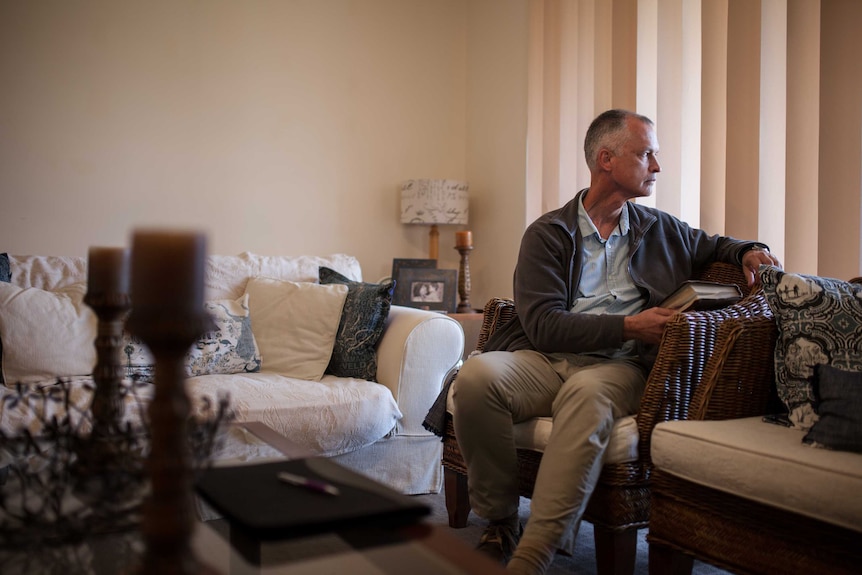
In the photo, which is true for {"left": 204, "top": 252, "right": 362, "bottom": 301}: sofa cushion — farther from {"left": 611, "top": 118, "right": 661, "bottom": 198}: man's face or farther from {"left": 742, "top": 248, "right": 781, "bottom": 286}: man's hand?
{"left": 742, "top": 248, "right": 781, "bottom": 286}: man's hand

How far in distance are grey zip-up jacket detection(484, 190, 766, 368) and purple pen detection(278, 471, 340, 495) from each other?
97cm

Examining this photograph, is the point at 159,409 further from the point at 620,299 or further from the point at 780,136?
the point at 780,136

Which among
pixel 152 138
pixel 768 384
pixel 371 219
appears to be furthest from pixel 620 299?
pixel 152 138

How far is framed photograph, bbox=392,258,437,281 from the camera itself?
366cm

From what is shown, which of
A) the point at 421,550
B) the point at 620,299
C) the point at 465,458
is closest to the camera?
the point at 421,550

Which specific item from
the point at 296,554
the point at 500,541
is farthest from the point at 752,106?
the point at 296,554

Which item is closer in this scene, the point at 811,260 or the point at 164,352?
the point at 164,352

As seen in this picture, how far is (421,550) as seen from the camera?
1.00 meters

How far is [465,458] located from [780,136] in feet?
4.72

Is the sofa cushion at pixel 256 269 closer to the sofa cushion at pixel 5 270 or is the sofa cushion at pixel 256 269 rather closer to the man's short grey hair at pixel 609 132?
the sofa cushion at pixel 5 270

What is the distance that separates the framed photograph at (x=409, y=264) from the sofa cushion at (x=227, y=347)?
99cm

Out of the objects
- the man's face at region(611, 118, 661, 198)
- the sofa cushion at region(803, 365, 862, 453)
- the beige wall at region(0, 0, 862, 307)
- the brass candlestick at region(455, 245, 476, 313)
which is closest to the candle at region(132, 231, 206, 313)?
the sofa cushion at region(803, 365, 862, 453)

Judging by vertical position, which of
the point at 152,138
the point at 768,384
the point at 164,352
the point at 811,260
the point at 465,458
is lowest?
the point at 465,458

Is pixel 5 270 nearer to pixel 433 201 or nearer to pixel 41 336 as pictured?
A: pixel 41 336
